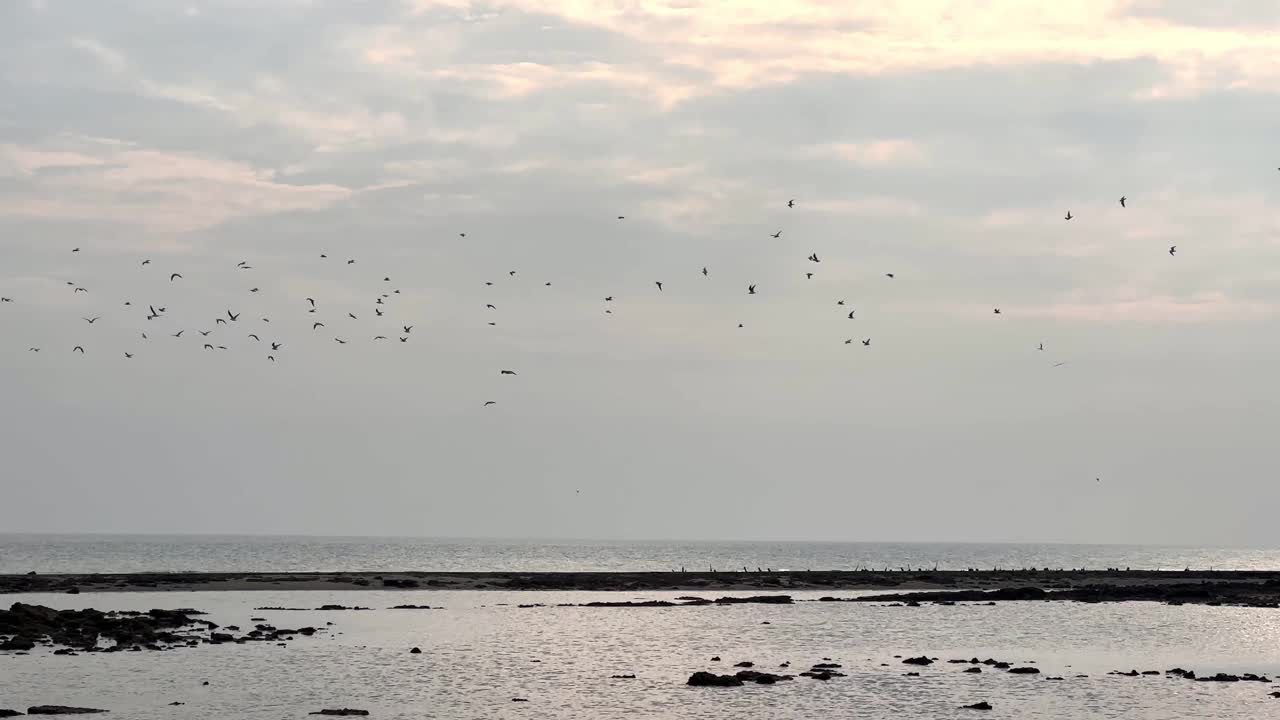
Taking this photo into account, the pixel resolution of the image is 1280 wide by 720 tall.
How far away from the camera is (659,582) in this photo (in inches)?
5226

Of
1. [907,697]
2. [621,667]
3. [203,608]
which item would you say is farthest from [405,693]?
[203,608]

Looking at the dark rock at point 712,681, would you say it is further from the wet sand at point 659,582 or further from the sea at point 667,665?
the wet sand at point 659,582

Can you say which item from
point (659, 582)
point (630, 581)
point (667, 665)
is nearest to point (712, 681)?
point (667, 665)

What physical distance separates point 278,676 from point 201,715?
31.7 ft

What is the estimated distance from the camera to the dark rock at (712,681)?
178ft

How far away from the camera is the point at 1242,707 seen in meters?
48.7

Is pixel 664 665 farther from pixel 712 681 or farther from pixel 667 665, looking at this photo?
pixel 712 681

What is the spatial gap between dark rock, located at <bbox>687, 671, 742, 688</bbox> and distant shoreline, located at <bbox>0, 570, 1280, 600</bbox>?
211ft

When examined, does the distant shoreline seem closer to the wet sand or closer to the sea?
the wet sand

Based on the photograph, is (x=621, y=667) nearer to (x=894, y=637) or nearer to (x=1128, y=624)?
(x=894, y=637)

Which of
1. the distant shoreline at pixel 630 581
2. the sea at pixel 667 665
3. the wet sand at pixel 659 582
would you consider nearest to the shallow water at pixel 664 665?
the sea at pixel 667 665

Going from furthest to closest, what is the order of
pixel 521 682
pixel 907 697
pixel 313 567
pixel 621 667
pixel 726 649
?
pixel 313 567, pixel 726 649, pixel 621 667, pixel 521 682, pixel 907 697

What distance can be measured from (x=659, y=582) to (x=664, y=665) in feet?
237

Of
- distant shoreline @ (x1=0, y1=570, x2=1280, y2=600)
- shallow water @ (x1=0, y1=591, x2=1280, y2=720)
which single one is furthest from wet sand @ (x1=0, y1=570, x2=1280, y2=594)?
shallow water @ (x1=0, y1=591, x2=1280, y2=720)
